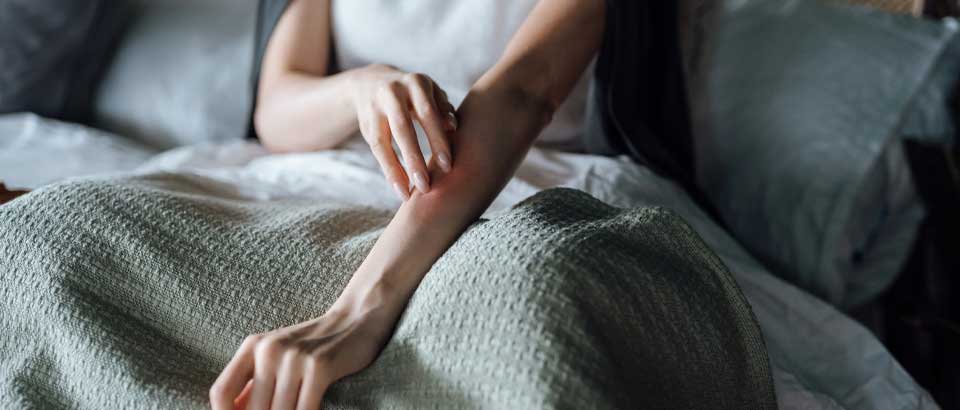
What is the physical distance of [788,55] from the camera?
1158 millimetres

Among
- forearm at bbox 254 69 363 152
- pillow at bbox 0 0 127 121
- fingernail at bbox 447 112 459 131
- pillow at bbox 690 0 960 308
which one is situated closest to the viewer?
fingernail at bbox 447 112 459 131

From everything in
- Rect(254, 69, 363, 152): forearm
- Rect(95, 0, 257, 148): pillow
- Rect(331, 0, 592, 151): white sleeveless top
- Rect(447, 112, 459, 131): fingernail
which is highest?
Rect(447, 112, 459, 131): fingernail

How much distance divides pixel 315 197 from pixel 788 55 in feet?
2.22

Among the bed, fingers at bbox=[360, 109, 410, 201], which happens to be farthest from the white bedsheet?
fingers at bbox=[360, 109, 410, 201]

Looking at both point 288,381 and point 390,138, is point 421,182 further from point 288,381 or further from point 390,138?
point 288,381

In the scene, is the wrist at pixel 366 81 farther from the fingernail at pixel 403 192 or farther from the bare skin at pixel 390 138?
the fingernail at pixel 403 192

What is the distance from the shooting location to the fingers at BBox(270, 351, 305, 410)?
50 centimetres

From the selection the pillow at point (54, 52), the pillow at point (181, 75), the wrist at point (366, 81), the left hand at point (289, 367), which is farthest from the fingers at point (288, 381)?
the pillow at point (54, 52)

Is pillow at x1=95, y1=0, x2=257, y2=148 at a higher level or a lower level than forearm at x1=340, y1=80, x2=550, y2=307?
lower

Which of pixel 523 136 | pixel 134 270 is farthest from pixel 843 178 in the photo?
pixel 134 270

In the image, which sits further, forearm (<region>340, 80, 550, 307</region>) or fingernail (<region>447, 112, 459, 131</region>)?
fingernail (<region>447, 112, 459, 131</region>)

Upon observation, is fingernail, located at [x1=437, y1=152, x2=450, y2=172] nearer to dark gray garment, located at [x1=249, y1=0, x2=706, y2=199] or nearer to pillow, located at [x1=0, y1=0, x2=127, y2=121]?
dark gray garment, located at [x1=249, y1=0, x2=706, y2=199]

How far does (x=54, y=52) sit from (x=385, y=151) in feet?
2.62

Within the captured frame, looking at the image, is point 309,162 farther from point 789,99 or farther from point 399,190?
point 789,99
